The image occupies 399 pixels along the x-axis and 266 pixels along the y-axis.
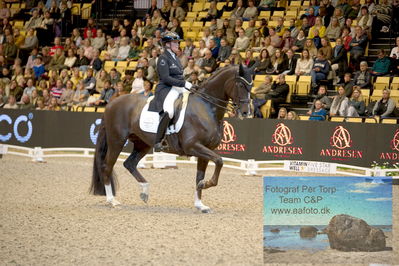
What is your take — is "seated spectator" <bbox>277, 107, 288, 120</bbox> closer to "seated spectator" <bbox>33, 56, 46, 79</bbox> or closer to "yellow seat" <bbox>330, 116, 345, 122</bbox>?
"yellow seat" <bbox>330, 116, 345, 122</bbox>

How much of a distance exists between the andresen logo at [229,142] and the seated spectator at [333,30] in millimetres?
4266

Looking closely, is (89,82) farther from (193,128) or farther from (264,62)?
(193,128)

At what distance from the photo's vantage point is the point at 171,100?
10500 millimetres

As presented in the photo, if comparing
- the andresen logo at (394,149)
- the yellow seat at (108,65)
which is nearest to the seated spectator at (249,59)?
the andresen logo at (394,149)

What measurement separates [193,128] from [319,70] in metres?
8.15

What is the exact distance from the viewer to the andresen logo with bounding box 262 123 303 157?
1605 cm

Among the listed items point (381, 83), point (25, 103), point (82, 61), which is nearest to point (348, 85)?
point (381, 83)

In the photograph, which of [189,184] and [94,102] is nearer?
[189,184]

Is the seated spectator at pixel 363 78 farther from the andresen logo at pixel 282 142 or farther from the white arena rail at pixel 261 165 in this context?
the white arena rail at pixel 261 165

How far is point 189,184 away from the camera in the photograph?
13797 mm

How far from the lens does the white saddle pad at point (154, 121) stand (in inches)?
411

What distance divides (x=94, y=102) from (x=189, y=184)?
747 cm

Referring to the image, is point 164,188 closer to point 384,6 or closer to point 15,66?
point 384,6

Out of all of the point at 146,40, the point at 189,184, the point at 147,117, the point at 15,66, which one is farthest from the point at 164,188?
the point at 15,66
